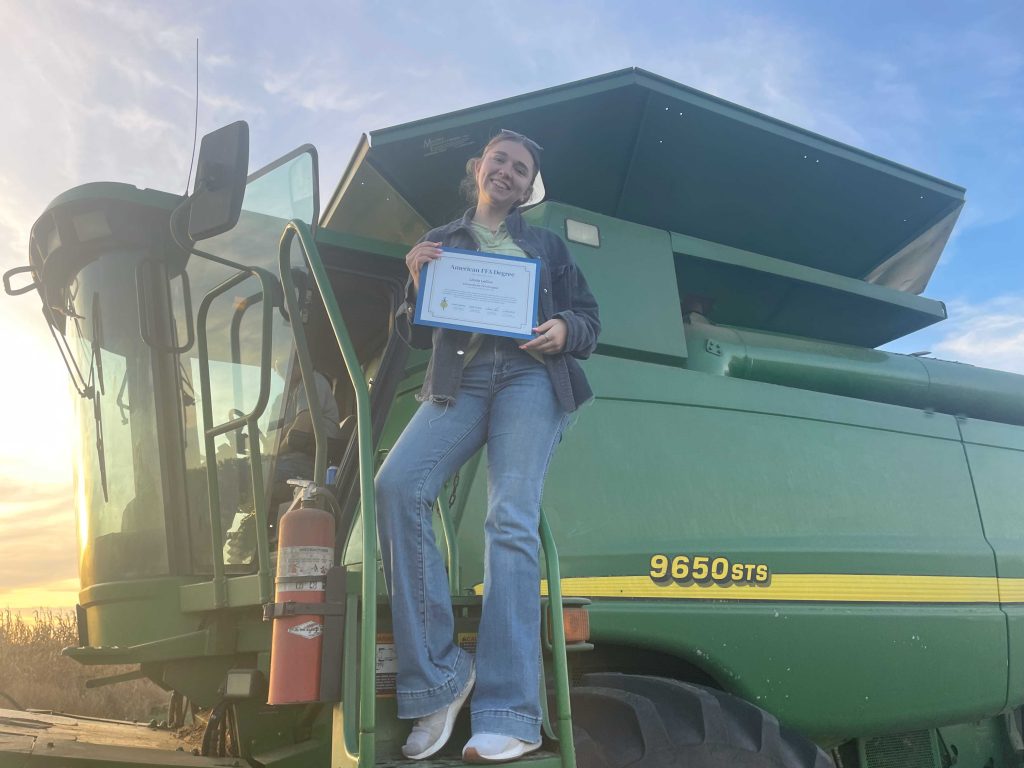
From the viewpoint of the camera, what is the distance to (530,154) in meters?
2.53

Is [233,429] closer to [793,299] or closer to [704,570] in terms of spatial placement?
[704,570]

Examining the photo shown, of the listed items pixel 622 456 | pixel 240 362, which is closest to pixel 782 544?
pixel 622 456

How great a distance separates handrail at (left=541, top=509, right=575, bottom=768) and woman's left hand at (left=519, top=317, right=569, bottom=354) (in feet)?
1.57

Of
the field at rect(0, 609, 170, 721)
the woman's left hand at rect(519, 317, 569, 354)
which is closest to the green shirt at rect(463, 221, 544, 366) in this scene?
the woman's left hand at rect(519, 317, 569, 354)

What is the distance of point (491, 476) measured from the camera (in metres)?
2.30

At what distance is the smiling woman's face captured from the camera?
2.48 m

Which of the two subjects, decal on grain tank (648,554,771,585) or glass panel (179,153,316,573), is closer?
decal on grain tank (648,554,771,585)

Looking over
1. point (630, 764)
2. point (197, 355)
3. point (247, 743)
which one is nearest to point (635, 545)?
point (630, 764)

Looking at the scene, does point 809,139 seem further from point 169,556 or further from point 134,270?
point 169,556

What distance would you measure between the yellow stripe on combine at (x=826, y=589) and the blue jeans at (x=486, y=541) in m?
0.54

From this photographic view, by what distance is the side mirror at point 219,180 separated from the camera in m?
2.57

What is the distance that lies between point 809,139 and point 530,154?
190cm

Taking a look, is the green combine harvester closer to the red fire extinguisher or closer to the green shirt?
the red fire extinguisher

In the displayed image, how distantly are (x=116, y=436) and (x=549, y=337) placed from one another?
2202 mm
